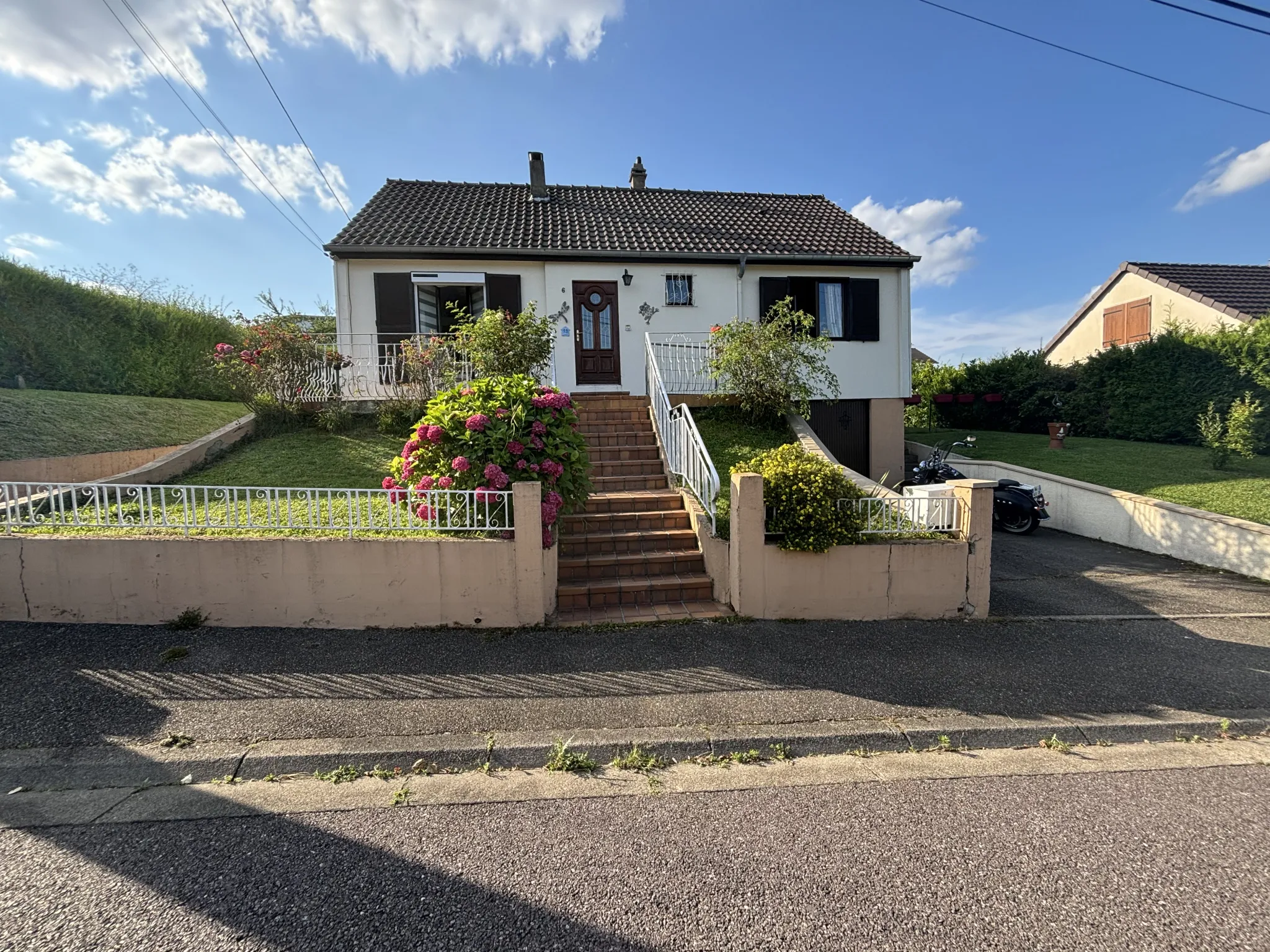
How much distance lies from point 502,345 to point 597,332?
329 centimetres

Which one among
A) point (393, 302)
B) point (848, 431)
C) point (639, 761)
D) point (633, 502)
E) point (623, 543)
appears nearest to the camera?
point (639, 761)

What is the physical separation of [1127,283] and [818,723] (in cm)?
2294

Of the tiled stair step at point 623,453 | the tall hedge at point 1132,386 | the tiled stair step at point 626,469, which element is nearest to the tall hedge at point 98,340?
the tiled stair step at point 623,453

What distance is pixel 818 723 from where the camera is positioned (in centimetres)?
333

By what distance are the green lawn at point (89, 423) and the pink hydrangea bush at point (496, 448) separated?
6.81 meters

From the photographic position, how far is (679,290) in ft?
36.0

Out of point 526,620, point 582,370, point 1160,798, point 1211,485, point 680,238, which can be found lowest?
point 1160,798

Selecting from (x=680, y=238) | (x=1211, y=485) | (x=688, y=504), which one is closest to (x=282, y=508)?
(x=688, y=504)

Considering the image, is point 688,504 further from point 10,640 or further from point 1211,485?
point 1211,485

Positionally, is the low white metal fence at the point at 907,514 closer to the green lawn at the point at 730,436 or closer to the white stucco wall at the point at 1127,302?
the green lawn at the point at 730,436

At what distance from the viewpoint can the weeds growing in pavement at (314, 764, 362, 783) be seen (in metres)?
2.85

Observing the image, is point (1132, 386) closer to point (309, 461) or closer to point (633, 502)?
point (633, 502)

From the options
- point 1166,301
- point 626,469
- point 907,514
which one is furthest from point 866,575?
point 1166,301

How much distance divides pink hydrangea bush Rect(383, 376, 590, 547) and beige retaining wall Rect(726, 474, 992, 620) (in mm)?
1589
